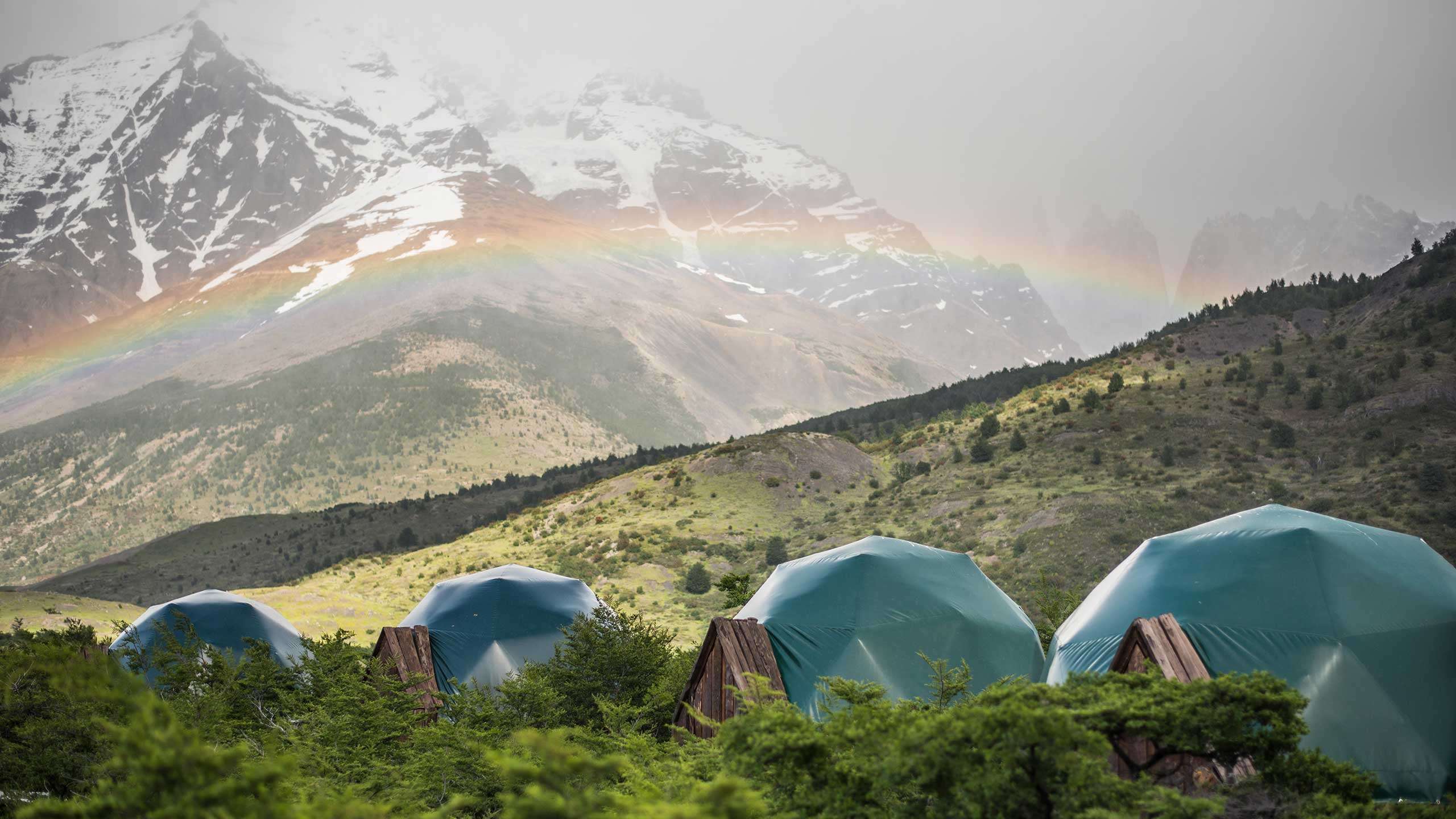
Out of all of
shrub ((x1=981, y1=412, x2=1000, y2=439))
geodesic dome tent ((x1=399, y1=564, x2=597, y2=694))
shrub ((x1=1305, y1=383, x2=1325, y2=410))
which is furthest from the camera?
shrub ((x1=981, y1=412, x2=1000, y2=439))

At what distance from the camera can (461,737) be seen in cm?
1282

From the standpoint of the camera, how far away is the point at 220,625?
78.7 ft

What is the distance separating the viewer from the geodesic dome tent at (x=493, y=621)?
67.1 feet

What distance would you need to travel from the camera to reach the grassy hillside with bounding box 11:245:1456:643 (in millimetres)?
42375

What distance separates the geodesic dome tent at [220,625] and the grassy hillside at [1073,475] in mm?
16911

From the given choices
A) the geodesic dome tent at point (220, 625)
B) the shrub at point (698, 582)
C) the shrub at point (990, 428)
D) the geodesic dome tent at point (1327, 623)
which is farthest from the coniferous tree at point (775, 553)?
the geodesic dome tent at point (1327, 623)

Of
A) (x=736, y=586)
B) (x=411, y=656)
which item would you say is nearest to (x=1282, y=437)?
(x=736, y=586)

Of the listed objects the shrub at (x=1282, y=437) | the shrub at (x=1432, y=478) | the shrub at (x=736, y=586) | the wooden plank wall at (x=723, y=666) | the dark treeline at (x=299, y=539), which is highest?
the shrub at (x=1282, y=437)

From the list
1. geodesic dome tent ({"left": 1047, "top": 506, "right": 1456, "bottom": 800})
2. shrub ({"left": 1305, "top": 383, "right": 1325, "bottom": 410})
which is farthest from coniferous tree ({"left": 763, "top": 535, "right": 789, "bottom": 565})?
geodesic dome tent ({"left": 1047, "top": 506, "right": 1456, "bottom": 800})

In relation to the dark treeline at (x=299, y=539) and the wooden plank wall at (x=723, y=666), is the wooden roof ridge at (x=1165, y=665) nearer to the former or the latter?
the wooden plank wall at (x=723, y=666)

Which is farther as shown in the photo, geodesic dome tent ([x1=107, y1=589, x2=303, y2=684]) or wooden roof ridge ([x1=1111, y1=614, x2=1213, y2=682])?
geodesic dome tent ([x1=107, y1=589, x2=303, y2=684])

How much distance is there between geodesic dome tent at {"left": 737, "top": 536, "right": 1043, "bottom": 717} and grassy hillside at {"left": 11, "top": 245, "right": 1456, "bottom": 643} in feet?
61.2

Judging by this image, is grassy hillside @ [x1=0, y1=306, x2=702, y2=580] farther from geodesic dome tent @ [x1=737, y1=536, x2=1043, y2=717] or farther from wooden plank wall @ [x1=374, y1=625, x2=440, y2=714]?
geodesic dome tent @ [x1=737, y1=536, x2=1043, y2=717]

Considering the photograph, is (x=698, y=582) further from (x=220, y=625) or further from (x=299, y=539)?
(x=299, y=539)
